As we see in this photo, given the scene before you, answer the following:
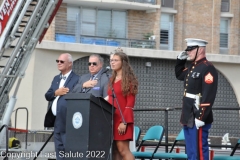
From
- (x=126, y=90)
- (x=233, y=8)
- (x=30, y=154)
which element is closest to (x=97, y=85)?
(x=126, y=90)

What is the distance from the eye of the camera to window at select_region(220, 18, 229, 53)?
1624 inches

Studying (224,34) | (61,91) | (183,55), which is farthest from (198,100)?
(224,34)

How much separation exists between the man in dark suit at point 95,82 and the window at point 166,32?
28.4m

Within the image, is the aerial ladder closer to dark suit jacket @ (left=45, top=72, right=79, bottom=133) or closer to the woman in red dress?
dark suit jacket @ (left=45, top=72, right=79, bottom=133)

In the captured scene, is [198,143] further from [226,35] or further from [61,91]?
[226,35]

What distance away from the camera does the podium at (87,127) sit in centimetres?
1007

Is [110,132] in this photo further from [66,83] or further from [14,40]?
[14,40]

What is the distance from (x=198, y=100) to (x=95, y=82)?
60.1 inches

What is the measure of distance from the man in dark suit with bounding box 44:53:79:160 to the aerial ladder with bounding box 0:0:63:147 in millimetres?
1997

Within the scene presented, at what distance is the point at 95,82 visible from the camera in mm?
10750

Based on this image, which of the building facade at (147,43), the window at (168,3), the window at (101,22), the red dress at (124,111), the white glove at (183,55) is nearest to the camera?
the red dress at (124,111)

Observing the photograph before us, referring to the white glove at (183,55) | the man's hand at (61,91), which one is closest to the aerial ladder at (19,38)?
the man's hand at (61,91)

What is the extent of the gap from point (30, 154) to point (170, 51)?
24196 mm

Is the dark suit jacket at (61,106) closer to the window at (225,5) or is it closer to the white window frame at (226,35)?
the white window frame at (226,35)
